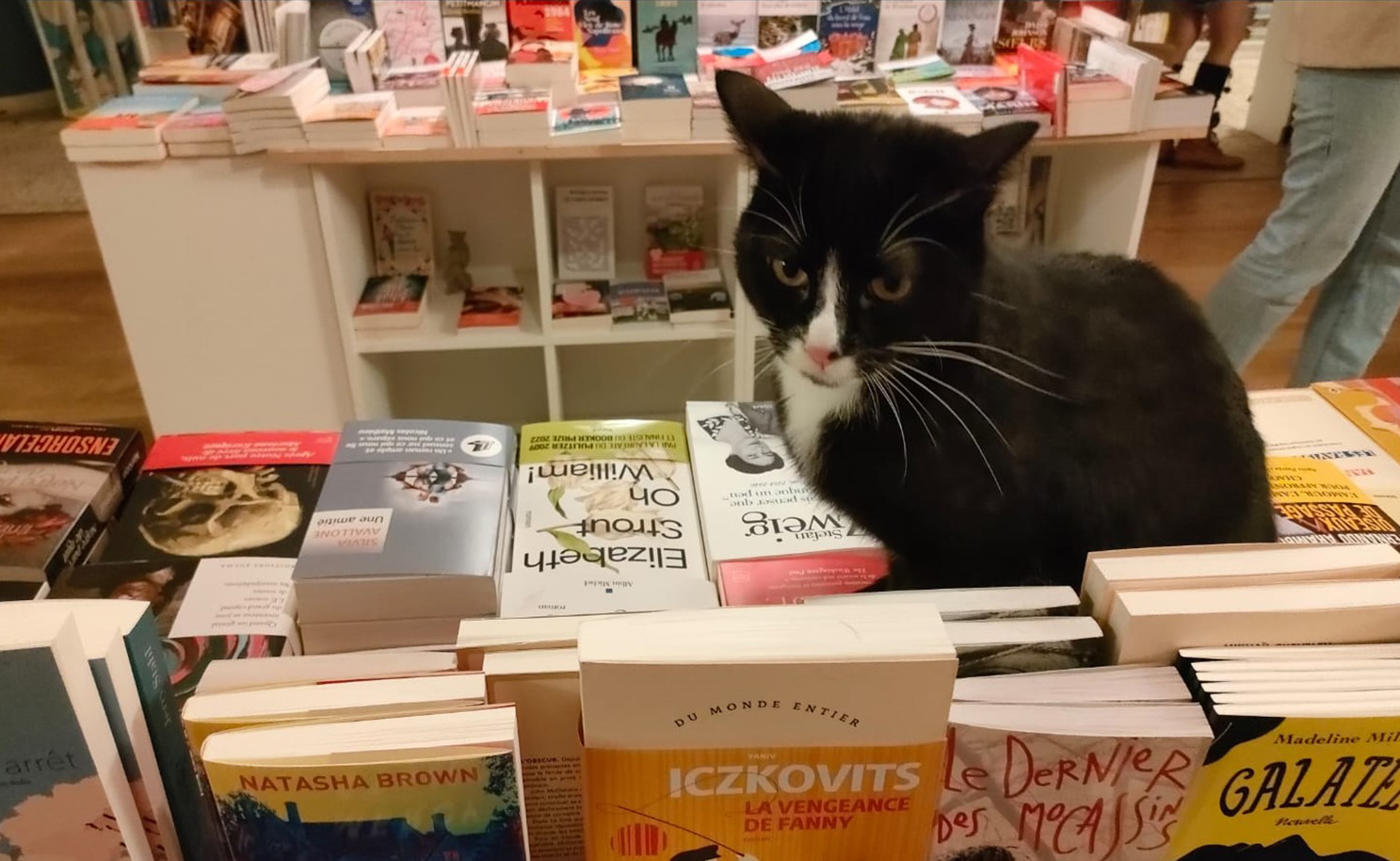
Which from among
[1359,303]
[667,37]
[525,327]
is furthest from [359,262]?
[1359,303]

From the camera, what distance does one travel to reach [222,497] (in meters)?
0.99

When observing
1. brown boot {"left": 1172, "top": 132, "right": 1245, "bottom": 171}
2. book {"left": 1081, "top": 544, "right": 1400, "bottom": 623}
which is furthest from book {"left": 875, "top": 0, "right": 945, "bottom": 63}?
brown boot {"left": 1172, "top": 132, "right": 1245, "bottom": 171}

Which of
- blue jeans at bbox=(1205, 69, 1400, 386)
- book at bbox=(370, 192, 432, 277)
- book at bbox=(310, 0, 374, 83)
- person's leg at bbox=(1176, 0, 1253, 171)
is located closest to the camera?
blue jeans at bbox=(1205, 69, 1400, 386)

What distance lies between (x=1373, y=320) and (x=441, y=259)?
1.81 metres

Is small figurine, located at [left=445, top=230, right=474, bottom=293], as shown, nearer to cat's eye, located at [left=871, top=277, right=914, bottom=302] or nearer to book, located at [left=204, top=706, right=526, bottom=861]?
cat's eye, located at [left=871, top=277, right=914, bottom=302]

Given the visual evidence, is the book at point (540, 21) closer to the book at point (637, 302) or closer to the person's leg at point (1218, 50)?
the book at point (637, 302)

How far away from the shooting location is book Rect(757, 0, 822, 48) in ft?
6.42

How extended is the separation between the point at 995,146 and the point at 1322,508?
0.58 meters

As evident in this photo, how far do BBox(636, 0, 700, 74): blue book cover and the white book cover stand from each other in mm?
935

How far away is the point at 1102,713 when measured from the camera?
0.63 m

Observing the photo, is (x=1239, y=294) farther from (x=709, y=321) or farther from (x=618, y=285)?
(x=618, y=285)

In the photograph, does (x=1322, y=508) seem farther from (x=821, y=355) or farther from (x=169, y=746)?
(x=169, y=746)

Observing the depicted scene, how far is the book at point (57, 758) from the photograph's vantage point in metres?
0.52

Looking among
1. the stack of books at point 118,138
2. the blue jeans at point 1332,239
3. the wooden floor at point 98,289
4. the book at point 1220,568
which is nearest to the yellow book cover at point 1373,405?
the blue jeans at point 1332,239
